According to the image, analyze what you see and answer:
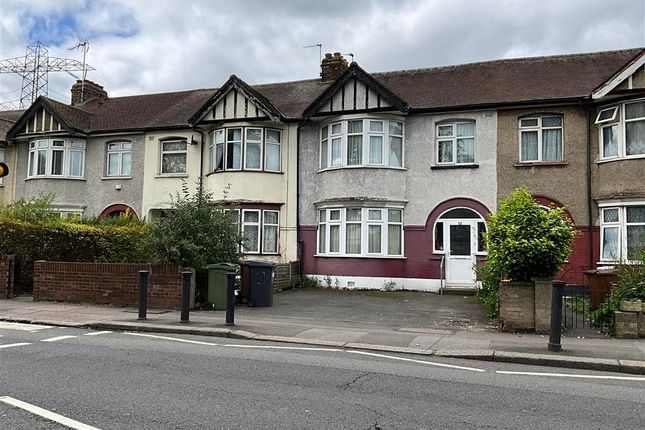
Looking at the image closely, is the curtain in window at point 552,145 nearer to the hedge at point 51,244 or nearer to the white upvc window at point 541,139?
the white upvc window at point 541,139

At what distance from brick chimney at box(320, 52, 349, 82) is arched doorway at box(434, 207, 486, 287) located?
8263 millimetres

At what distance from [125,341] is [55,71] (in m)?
31.7

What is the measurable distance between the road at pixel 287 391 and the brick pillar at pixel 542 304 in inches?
107

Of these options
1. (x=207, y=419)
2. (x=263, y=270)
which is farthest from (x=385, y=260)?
(x=207, y=419)

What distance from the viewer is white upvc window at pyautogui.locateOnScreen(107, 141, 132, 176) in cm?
2329

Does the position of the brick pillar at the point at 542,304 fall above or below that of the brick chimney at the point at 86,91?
below

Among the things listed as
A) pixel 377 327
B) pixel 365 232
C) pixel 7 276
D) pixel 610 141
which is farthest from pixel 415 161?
pixel 7 276

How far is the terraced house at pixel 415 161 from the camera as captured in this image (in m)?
17.2

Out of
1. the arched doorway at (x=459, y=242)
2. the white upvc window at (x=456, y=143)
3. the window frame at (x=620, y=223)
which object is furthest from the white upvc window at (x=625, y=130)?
the arched doorway at (x=459, y=242)

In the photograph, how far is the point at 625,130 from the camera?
16.7m

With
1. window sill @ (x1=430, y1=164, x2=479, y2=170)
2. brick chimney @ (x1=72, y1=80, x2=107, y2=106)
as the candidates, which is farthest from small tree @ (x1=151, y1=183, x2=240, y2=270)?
brick chimney @ (x1=72, y1=80, x2=107, y2=106)

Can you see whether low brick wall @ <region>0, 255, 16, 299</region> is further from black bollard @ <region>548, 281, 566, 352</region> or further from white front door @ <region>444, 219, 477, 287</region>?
black bollard @ <region>548, 281, 566, 352</region>

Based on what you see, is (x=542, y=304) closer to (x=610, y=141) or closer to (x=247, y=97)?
(x=610, y=141)

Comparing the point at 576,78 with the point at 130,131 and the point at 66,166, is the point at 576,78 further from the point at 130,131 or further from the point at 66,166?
the point at 66,166
